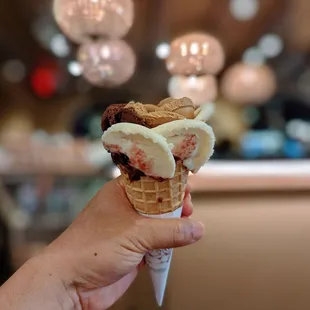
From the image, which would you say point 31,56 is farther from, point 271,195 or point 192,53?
point 271,195

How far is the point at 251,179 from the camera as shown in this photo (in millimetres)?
2262

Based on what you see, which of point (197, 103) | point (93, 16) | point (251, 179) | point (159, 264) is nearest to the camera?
point (159, 264)

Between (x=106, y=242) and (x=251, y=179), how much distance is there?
154 cm

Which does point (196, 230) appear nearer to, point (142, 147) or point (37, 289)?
point (142, 147)

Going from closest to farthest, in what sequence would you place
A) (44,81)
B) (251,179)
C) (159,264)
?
(159,264) → (251,179) → (44,81)

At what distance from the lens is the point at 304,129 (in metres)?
2.59

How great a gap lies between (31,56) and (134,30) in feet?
1.89

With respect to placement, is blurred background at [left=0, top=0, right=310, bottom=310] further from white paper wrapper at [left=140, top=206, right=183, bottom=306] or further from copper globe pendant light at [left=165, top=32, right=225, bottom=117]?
white paper wrapper at [left=140, top=206, right=183, bottom=306]

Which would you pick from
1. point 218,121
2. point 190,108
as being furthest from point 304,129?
point 190,108

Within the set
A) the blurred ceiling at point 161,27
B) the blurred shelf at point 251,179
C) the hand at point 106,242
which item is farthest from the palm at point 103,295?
the blurred ceiling at point 161,27

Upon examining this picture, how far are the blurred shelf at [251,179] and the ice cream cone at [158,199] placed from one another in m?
1.31

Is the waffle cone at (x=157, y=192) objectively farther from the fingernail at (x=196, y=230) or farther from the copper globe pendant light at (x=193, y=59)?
the copper globe pendant light at (x=193, y=59)

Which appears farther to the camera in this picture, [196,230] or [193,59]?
[193,59]

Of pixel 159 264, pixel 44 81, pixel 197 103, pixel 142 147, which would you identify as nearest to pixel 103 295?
pixel 159 264
